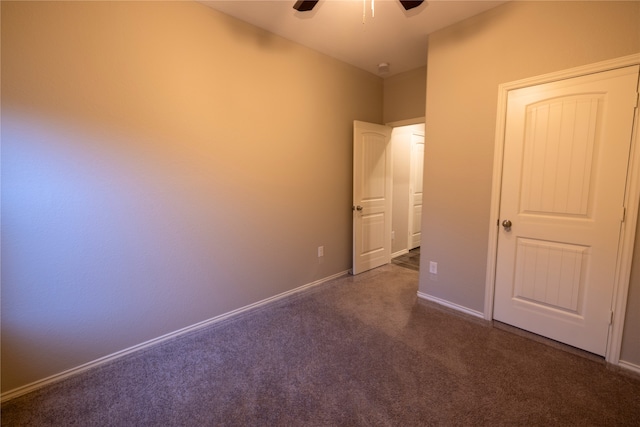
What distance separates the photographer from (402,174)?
178 inches

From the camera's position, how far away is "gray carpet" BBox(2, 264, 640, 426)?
1508 mm

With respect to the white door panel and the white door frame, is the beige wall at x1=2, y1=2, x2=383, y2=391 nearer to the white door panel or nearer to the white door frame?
the white door frame

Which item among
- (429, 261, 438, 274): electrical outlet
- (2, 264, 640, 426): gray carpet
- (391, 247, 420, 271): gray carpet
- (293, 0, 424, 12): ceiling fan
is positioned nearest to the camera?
(2, 264, 640, 426): gray carpet

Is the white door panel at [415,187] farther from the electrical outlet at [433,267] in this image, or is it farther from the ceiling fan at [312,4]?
the ceiling fan at [312,4]

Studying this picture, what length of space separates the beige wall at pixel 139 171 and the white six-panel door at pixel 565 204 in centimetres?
197

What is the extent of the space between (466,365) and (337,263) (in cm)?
185

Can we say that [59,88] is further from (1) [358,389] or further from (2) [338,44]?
(1) [358,389]

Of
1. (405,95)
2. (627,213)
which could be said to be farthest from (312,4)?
(627,213)

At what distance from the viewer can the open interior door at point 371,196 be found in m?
3.50

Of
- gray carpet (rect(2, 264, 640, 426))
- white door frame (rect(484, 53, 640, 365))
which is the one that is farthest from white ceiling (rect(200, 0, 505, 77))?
gray carpet (rect(2, 264, 640, 426))

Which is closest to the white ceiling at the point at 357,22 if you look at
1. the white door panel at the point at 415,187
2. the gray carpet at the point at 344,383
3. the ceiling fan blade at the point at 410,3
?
→ the ceiling fan blade at the point at 410,3

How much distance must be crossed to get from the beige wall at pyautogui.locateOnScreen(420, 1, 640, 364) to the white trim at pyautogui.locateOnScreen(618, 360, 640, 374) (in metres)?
0.03

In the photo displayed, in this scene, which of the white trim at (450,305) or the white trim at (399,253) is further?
the white trim at (399,253)

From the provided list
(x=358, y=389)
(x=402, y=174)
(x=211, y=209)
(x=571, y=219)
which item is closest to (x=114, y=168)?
(x=211, y=209)
